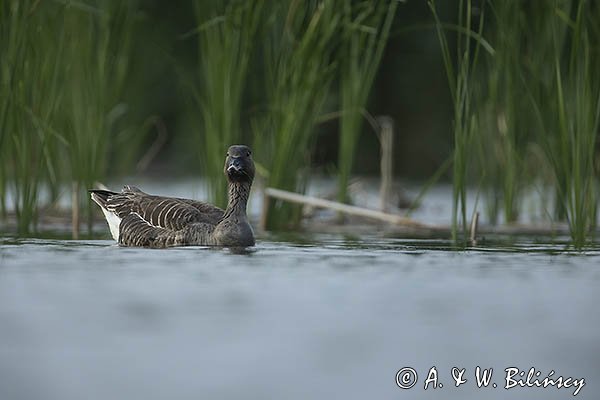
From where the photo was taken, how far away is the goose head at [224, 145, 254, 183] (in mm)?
9773

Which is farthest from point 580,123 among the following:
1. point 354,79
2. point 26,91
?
point 26,91

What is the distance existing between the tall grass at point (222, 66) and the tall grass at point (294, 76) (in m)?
0.26

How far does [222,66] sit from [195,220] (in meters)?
1.65

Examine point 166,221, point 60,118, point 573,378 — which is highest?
point 60,118

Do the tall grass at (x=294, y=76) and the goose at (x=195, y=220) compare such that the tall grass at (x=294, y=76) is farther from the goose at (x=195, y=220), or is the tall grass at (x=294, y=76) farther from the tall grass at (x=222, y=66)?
the goose at (x=195, y=220)

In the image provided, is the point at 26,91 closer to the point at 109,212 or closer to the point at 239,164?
the point at 109,212

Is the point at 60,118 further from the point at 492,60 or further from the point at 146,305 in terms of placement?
the point at 146,305

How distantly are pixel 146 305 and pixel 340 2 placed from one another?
15.5 ft

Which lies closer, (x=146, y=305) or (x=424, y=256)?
(x=146, y=305)

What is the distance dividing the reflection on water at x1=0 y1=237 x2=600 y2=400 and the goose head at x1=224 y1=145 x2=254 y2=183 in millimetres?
1241

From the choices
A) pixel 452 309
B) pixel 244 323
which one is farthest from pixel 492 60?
pixel 244 323

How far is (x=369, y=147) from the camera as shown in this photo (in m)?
26.0

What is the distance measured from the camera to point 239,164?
Answer: 9.79 meters

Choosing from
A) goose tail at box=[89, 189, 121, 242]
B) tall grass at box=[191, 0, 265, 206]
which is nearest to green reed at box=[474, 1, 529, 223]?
tall grass at box=[191, 0, 265, 206]
